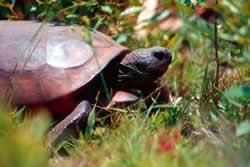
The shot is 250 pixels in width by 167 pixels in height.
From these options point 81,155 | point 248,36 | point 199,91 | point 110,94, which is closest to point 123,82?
point 110,94

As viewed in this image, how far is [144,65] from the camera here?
470 centimetres

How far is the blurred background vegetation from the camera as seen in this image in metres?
2.87

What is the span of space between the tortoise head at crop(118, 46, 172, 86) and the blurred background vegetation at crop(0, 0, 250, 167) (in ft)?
0.92

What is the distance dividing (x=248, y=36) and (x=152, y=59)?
61.1 inches

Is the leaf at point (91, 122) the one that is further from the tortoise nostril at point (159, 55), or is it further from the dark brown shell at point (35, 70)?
the tortoise nostril at point (159, 55)

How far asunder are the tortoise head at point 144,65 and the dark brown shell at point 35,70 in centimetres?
19

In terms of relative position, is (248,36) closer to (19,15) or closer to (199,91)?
(199,91)

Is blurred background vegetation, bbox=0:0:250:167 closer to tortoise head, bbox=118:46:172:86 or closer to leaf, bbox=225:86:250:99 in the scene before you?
leaf, bbox=225:86:250:99

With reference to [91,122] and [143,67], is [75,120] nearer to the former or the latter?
[91,122]

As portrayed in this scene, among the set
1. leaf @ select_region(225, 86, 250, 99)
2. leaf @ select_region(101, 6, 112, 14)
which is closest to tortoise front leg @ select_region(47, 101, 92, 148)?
leaf @ select_region(225, 86, 250, 99)

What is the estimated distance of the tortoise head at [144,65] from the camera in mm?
4660

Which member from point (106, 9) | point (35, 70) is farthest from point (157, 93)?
point (106, 9)

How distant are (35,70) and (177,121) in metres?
0.96

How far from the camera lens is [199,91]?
4711 mm
